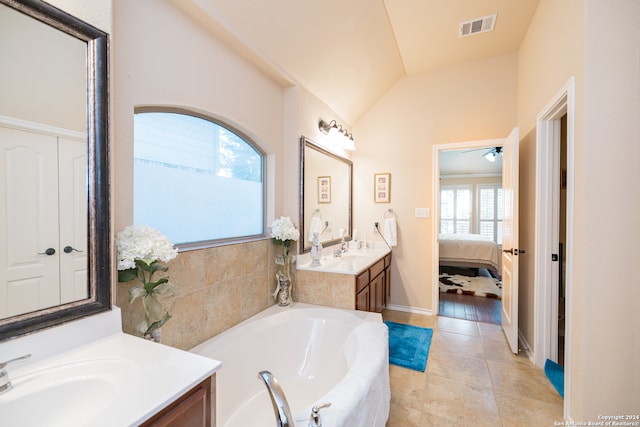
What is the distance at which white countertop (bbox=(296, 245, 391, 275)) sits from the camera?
2.42 metres

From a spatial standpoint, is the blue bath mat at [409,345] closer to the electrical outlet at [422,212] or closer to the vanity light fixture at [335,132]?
the electrical outlet at [422,212]

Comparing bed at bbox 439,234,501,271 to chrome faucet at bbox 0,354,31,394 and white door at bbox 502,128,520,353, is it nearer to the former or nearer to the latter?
white door at bbox 502,128,520,353

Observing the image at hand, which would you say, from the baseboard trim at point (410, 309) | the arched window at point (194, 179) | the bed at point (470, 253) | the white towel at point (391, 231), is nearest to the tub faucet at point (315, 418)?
the arched window at point (194, 179)

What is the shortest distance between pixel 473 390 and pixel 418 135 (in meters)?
2.68

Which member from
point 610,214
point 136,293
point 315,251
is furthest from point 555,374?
point 136,293

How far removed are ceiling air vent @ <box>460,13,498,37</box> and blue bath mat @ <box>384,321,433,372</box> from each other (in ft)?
10.0

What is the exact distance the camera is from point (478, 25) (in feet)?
8.71

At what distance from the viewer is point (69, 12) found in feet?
3.33

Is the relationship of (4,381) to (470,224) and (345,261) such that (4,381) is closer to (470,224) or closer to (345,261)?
(345,261)

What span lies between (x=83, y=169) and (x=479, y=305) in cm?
429

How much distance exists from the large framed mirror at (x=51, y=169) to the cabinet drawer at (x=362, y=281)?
171cm

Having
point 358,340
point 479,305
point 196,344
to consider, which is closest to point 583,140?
point 358,340

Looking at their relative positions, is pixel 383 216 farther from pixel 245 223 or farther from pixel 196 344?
pixel 196 344

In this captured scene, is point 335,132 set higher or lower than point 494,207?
higher
